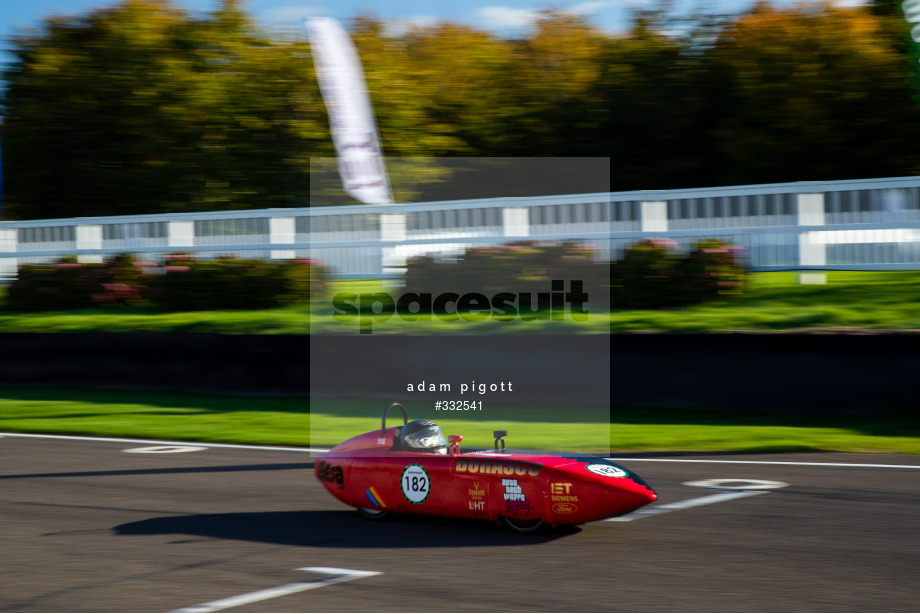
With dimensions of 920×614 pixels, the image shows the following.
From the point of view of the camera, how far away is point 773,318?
1335 cm

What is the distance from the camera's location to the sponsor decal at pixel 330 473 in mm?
7445

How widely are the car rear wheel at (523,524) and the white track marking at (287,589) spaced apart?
1.25 meters

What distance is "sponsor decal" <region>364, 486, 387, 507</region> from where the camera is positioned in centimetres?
721

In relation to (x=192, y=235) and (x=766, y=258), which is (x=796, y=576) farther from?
(x=192, y=235)

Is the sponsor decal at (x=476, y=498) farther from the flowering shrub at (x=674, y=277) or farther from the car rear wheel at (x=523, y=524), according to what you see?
the flowering shrub at (x=674, y=277)

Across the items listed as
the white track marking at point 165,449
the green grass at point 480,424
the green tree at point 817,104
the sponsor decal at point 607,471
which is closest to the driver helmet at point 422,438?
the sponsor decal at point 607,471

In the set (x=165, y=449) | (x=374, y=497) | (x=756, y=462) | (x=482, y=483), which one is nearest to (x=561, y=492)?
(x=482, y=483)

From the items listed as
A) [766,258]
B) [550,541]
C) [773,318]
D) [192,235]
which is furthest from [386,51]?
[550,541]

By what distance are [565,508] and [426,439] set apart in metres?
1.26

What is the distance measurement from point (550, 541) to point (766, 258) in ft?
34.4

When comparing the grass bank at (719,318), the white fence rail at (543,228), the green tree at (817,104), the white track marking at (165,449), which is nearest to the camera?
the white track marking at (165,449)

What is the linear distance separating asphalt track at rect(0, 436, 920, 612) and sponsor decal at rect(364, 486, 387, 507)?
0.16m

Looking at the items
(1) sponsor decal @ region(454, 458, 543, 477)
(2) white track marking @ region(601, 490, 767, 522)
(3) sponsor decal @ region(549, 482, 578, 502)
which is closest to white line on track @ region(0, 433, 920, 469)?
(2) white track marking @ region(601, 490, 767, 522)

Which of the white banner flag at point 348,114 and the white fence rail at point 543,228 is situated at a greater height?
the white banner flag at point 348,114
